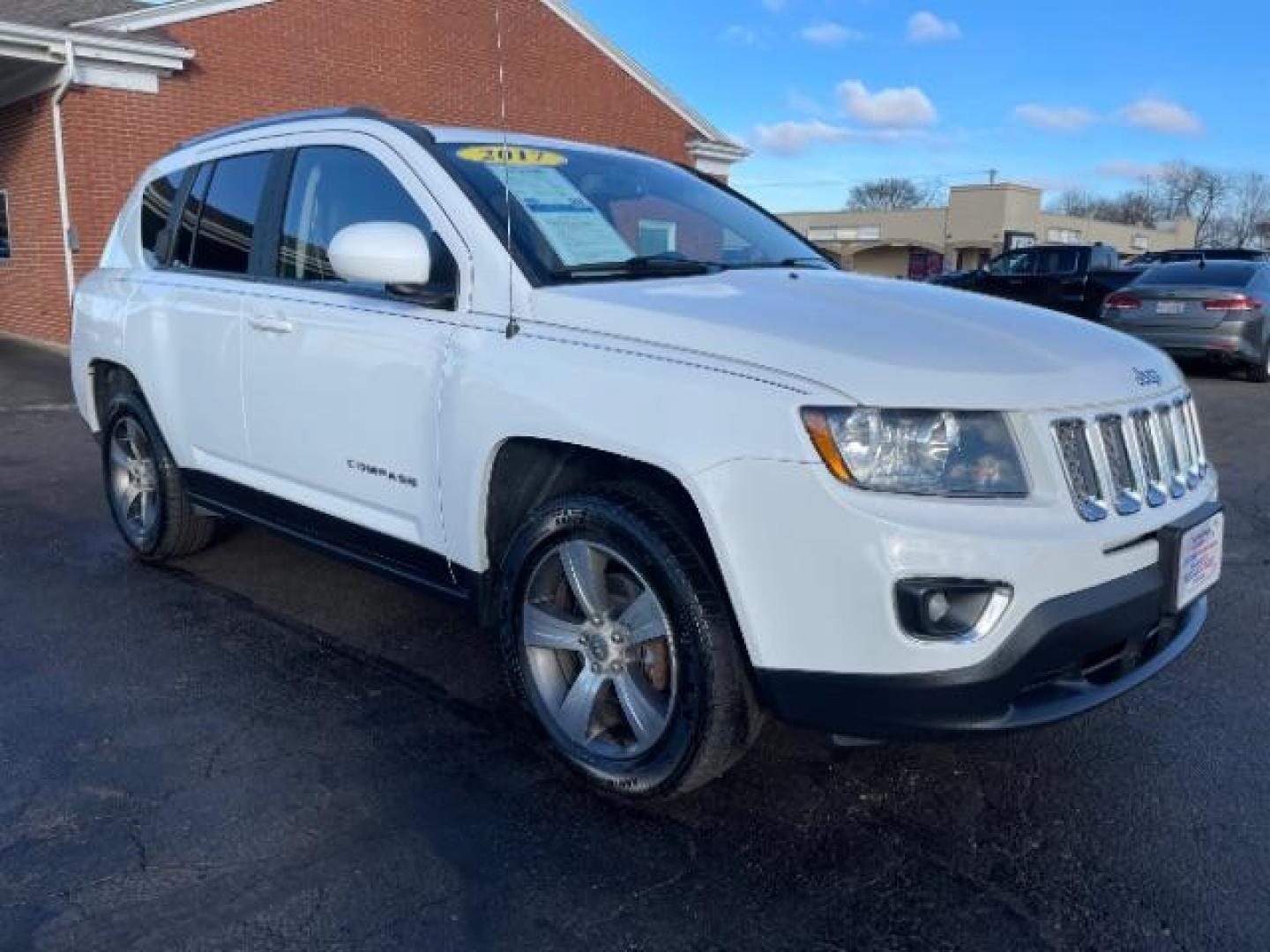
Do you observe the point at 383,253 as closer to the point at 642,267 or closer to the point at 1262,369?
the point at 642,267

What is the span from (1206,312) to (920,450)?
11340 mm

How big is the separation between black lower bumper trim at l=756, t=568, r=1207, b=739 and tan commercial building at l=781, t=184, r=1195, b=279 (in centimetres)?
4957

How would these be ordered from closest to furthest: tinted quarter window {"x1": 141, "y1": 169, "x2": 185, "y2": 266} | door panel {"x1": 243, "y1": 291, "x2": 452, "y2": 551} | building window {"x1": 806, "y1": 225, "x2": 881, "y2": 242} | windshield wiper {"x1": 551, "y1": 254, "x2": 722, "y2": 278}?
windshield wiper {"x1": 551, "y1": 254, "x2": 722, "y2": 278}, door panel {"x1": 243, "y1": 291, "x2": 452, "y2": 551}, tinted quarter window {"x1": 141, "y1": 169, "x2": 185, "y2": 266}, building window {"x1": 806, "y1": 225, "x2": 881, "y2": 242}

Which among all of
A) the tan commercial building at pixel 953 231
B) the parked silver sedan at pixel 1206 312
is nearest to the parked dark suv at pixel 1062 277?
the parked silver sedan at pixel 1206 312

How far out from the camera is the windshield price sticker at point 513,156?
3.35 m

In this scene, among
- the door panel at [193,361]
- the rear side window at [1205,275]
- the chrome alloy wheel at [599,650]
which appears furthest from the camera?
the rear side window at [1205,275]

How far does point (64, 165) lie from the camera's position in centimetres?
1302

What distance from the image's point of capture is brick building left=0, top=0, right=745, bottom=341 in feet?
42.2

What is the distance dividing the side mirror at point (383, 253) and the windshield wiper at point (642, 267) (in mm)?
386

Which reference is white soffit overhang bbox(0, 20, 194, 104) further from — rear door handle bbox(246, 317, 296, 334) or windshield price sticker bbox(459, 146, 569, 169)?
windshield price sticker bbox(459, 146, 569, 169)

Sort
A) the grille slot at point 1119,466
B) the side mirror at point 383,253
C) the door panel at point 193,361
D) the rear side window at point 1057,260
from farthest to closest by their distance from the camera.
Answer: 1. the rear side window at point 1057,260
2. the door panel at point 193,361
3. the side mirror at point 383,253
4. the grille slot at point 1119,466

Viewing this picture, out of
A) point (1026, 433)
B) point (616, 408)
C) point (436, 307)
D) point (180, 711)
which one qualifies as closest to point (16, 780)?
point (180, 711)

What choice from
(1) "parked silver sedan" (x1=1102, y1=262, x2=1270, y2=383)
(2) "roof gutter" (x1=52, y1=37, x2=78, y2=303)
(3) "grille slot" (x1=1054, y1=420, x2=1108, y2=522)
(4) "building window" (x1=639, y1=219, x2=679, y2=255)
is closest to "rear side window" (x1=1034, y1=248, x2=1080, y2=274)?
(1) "parked silver sedan" (x1=1102, y1=262, x2=1270, y2=383)

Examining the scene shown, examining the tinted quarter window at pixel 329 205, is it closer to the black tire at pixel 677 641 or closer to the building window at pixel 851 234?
the black tire at pixel 677 641
